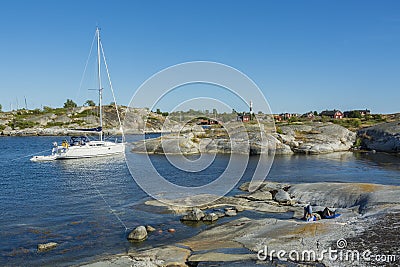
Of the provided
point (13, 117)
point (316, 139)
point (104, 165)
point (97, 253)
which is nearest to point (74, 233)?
point (97, 253)

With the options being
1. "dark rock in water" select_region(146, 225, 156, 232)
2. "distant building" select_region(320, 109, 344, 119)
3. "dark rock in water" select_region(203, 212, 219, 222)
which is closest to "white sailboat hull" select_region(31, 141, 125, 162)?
"dark rock in water" select_region(146, 225, 156, 232)

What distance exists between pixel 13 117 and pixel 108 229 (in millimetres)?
193261

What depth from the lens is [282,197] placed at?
34.1m

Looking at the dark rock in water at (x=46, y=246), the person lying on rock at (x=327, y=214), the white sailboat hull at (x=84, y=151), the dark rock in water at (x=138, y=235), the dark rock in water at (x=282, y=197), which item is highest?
the white sailboat hull at (x=84, y=151)

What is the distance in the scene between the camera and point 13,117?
19388 cm

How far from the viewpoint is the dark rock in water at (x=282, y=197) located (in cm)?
3341

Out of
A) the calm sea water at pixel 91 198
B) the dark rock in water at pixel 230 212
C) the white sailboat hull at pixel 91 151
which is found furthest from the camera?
the white sailboat hull at pixel 91 151

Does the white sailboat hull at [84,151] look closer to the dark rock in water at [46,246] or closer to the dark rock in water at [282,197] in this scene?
the dark rock in water at [282,197]

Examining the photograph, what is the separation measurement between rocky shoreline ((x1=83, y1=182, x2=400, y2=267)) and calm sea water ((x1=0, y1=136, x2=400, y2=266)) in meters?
2.42

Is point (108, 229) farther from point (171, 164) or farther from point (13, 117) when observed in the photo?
point (13, 117)

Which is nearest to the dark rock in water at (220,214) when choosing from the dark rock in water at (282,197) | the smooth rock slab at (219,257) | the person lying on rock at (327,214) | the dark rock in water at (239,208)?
the dark rock in water at (239,208)

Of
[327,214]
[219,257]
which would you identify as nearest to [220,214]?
[327,214]

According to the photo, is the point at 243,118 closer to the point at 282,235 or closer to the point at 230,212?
the point at 230,212

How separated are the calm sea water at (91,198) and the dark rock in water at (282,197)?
5.41 m
